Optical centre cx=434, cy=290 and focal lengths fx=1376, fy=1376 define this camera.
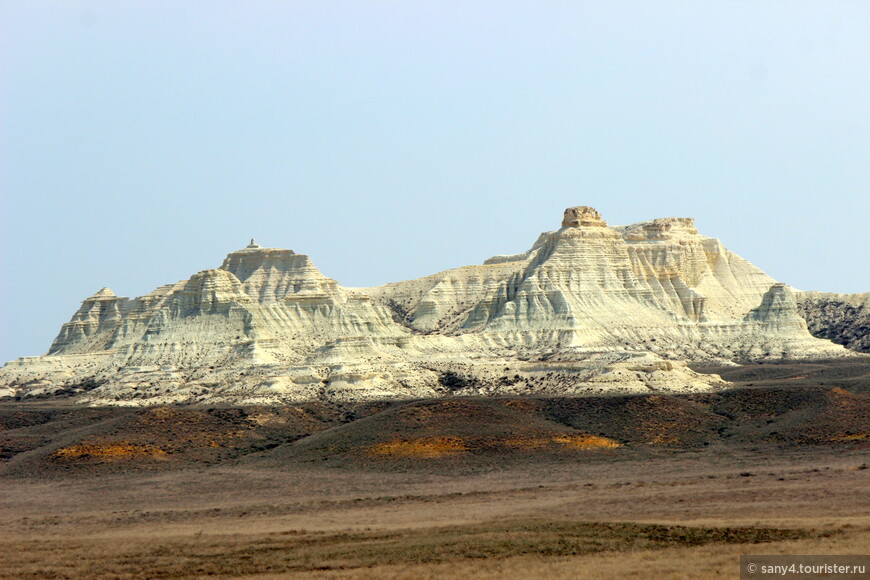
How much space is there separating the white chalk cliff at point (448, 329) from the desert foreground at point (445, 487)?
9311mm

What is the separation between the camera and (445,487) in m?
61.9

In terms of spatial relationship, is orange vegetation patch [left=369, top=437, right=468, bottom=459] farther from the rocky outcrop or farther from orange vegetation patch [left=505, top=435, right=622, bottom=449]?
the rocky outcrop

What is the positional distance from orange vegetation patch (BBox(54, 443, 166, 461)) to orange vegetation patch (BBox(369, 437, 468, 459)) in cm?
1266

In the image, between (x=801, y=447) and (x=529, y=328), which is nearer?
(x=801, y=447)

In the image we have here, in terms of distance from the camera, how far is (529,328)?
436ft

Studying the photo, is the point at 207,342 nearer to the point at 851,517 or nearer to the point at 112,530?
the point at 112,530

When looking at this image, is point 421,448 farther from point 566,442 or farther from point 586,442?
point 586,442

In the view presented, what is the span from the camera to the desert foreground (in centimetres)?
4234

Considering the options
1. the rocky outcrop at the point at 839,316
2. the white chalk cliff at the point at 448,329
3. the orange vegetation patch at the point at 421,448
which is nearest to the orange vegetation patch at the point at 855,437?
the orange vegetation patch at the point at 421,448

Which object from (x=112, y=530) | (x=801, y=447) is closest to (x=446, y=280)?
(x=801, y=447)

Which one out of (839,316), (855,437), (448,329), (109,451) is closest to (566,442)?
(855,437)

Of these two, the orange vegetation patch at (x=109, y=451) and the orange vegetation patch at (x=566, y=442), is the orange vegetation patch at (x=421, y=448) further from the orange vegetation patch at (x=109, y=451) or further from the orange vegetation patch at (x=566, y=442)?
the orange vegetation patch at (x=109, y=451)

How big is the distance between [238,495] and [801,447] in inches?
1163

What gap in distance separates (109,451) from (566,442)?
25035 mm
